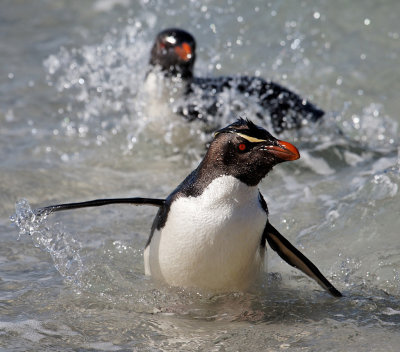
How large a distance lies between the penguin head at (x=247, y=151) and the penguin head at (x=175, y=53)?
289cm

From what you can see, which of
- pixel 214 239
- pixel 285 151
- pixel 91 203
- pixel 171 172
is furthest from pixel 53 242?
pixel 171 172

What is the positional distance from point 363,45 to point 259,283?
503 cm

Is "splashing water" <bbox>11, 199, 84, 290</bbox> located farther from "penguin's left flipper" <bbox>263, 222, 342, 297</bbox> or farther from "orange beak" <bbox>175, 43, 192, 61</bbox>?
"orange beak" <bbox>175, 43, 192, 61</bbox>

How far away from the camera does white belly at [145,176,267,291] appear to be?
341 centimetres

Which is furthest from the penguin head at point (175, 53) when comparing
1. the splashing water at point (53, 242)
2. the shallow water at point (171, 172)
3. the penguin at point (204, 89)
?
the splashing water at point (53, 242)

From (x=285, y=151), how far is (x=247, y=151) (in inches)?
7.5

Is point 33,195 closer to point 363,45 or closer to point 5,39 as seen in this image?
point 5,39

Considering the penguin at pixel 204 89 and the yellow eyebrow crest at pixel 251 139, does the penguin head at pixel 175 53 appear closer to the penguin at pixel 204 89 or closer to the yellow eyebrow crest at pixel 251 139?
the penguin at pixel 204 89

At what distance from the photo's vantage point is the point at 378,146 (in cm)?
612

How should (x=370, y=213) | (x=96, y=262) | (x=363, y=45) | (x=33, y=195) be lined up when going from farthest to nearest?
(x=363, y=45) < (x=33, y=195) < (x=370, y=213) < (x=96, y=262)

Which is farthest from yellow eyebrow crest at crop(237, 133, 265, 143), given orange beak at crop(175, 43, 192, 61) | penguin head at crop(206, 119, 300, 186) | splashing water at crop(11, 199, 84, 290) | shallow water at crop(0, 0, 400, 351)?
orange beak at crop(175, 43, 192, 61)

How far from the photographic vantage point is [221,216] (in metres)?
3.40

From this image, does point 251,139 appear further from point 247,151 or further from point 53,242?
point 53,242

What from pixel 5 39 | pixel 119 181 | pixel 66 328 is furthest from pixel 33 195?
pixel 5 39
